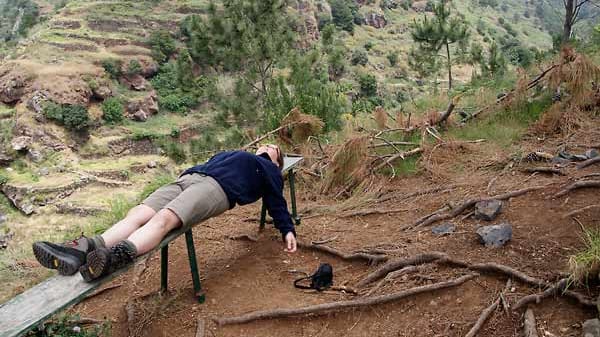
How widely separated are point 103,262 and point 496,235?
203 cm

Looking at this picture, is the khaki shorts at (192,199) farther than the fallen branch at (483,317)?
Yes

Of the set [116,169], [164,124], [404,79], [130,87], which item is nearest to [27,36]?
[130,87]

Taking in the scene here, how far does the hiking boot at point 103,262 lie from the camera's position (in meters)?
1.99

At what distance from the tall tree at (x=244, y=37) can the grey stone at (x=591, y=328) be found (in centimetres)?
1011

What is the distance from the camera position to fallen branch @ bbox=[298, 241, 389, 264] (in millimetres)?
2775

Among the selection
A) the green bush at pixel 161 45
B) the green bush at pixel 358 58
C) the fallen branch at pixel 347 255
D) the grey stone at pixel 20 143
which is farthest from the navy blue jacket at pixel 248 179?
the green bush at pixel 358 58

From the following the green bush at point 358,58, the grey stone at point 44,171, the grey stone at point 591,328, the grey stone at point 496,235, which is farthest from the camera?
the green bush at point 358,58

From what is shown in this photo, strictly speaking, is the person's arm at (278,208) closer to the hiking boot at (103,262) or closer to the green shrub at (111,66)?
the hiking boot at (103,262)

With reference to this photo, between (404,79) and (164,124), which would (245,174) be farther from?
(404,79)

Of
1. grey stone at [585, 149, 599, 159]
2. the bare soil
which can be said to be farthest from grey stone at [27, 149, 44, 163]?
grey stone at [585, 149, 599, 159]

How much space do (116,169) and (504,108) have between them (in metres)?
29.6

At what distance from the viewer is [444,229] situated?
3.02 m

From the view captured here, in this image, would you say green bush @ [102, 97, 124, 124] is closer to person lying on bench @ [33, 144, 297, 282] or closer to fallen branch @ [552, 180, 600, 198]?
person lying on bench @ [33, 144, 297, 282]

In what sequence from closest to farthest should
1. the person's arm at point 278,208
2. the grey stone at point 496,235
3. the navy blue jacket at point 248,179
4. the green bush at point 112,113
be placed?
the grey stone at point 496,235, the navy blue jacket at point 248,179, the person's arm at point 278,208, the green bush at point 112,113
